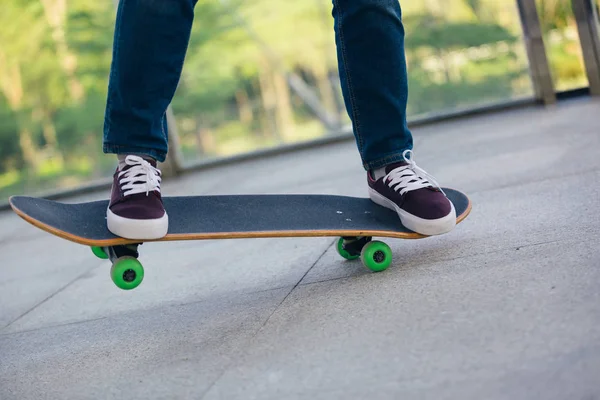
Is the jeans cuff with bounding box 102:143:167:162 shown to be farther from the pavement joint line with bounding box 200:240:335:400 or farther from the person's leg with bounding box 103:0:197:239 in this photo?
the pavement joint line with bounding box 200:240:335:400

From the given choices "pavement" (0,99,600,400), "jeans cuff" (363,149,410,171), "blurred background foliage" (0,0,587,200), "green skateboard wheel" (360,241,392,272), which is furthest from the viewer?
"blurred background foliage" (0,0,587,200)

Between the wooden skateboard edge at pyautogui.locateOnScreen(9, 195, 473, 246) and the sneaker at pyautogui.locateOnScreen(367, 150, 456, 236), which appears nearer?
the wooden skateboard edge at pyautogui.locateOnScreen(9, 195, 473, 246)

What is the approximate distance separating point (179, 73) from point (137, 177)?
22 cm

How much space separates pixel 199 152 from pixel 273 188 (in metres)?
1.64

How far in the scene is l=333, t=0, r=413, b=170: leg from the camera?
160 centimetres

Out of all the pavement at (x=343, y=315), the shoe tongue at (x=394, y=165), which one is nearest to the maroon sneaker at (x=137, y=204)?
the pavement at (x=343, y=315)

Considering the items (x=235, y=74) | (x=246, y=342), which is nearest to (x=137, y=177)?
(x=246, y=342)

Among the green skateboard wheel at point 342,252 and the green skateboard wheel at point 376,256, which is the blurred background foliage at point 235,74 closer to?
the green skateboard wheel at point 342,252

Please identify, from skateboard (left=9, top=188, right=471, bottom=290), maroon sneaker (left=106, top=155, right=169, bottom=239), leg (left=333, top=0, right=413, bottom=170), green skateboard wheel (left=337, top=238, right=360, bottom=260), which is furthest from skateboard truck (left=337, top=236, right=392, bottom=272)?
→ maroon sneaker (left=106, top=155, right=169, bottom=239)

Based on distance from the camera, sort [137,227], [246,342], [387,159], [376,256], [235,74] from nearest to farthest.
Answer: [246,342] → [137,227] → [376,256] → [387,159] → [235,74]

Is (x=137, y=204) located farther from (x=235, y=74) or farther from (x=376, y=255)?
(x=235, y=74)

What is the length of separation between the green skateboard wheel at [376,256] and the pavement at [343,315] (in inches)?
0.9

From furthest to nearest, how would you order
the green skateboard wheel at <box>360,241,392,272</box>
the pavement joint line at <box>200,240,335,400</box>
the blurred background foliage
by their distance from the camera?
the blurred background foliage < the green skateboard wheel at <box>360,241,392,272</box> < the pavement joint line at <box>200,240,335,400</box>

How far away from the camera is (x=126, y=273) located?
148 cm
